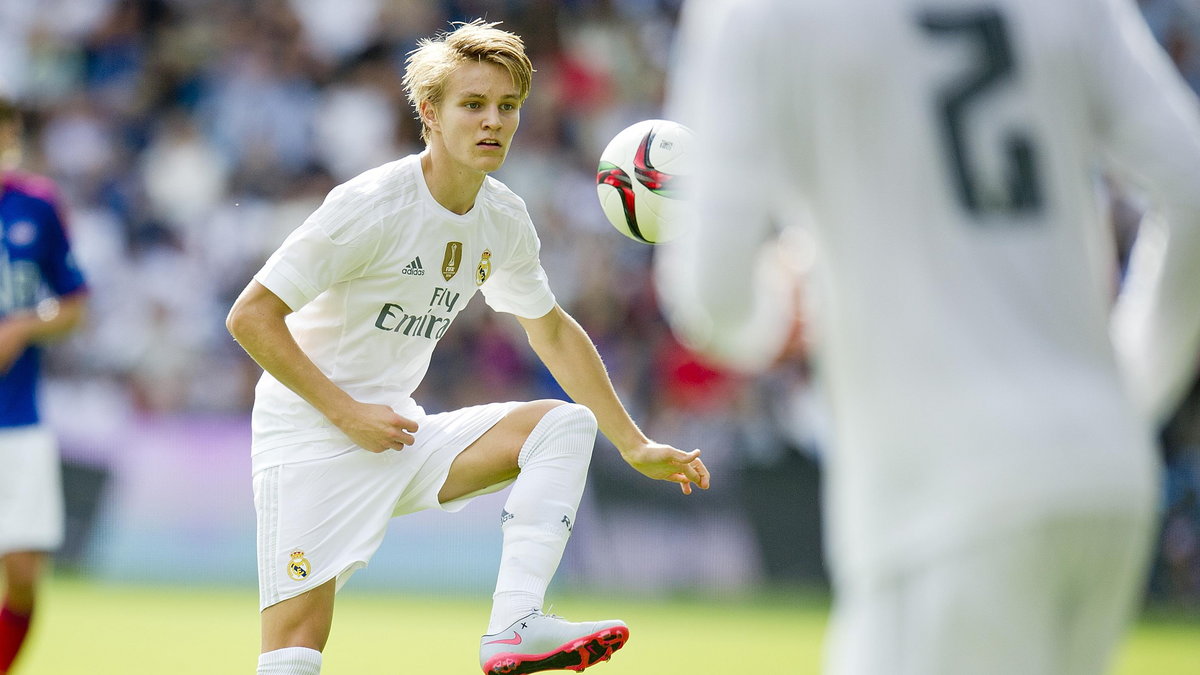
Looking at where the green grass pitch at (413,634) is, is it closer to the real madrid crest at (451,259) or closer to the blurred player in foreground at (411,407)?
the blurred player in foreground at (411,407)

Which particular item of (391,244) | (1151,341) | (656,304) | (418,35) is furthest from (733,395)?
(1151,341)

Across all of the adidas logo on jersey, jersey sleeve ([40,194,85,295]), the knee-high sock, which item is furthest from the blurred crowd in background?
the adidas logo on jersey

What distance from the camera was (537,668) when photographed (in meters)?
4.61

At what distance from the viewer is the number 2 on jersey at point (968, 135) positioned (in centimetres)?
237

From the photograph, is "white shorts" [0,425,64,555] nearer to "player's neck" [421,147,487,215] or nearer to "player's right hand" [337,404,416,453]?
"player's right hand" [337,404,416,453]

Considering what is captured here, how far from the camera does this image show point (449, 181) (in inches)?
195

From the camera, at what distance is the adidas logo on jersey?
4913 millimetres

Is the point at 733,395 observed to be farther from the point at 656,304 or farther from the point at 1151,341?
the point at 1151,341

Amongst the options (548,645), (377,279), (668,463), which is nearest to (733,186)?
(548,645)

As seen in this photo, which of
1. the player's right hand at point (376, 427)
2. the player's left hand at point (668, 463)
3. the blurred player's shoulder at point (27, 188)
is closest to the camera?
the player's right hand at point (376, 427)

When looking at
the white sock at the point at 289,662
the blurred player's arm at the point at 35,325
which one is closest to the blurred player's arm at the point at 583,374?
the white sock at the point at 289,662

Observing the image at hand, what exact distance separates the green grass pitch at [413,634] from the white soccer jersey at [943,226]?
234 inches

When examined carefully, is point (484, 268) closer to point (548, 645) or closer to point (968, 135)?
point (548, 645)

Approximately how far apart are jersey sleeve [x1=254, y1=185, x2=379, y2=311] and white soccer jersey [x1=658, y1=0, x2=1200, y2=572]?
2.46 m
